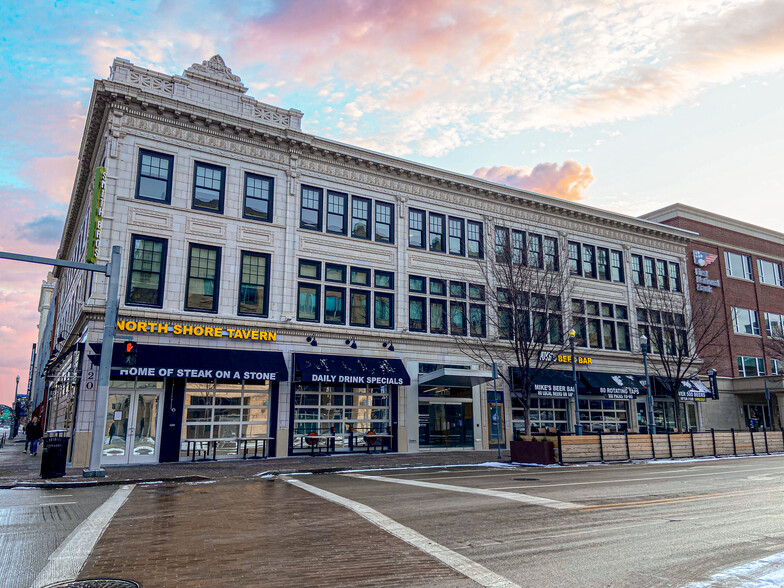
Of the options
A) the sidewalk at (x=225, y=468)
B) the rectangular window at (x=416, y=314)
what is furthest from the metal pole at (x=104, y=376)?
the rectangular window at (x=416, y=314)

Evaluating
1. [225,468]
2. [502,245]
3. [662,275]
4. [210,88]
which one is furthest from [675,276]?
[225,468]

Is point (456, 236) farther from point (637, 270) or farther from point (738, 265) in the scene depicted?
point (738, 265)

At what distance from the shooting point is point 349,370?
25.1 meters

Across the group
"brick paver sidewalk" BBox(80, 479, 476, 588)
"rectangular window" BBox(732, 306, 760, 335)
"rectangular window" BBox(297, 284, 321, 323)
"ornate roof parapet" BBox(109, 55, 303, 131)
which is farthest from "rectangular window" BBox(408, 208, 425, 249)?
"rectangular window" BBox(732, 306, 760, 335)

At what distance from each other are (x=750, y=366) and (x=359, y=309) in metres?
33.1

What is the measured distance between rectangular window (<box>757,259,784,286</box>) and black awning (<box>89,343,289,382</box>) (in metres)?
41.0

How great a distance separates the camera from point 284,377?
23469mm

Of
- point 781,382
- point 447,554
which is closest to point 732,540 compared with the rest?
point 447,554

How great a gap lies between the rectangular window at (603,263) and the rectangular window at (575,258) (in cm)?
164

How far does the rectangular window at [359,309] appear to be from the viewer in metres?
27.2

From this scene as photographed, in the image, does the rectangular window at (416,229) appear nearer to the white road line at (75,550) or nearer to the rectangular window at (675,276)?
the rectangular window at (675,276)

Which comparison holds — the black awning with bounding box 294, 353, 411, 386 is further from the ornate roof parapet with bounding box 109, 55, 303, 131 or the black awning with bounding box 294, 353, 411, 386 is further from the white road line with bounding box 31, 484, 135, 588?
the white road line with bounding box 31, 484, 135, 588

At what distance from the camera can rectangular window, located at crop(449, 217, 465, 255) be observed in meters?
31.0

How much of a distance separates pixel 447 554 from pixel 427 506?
3.74m
